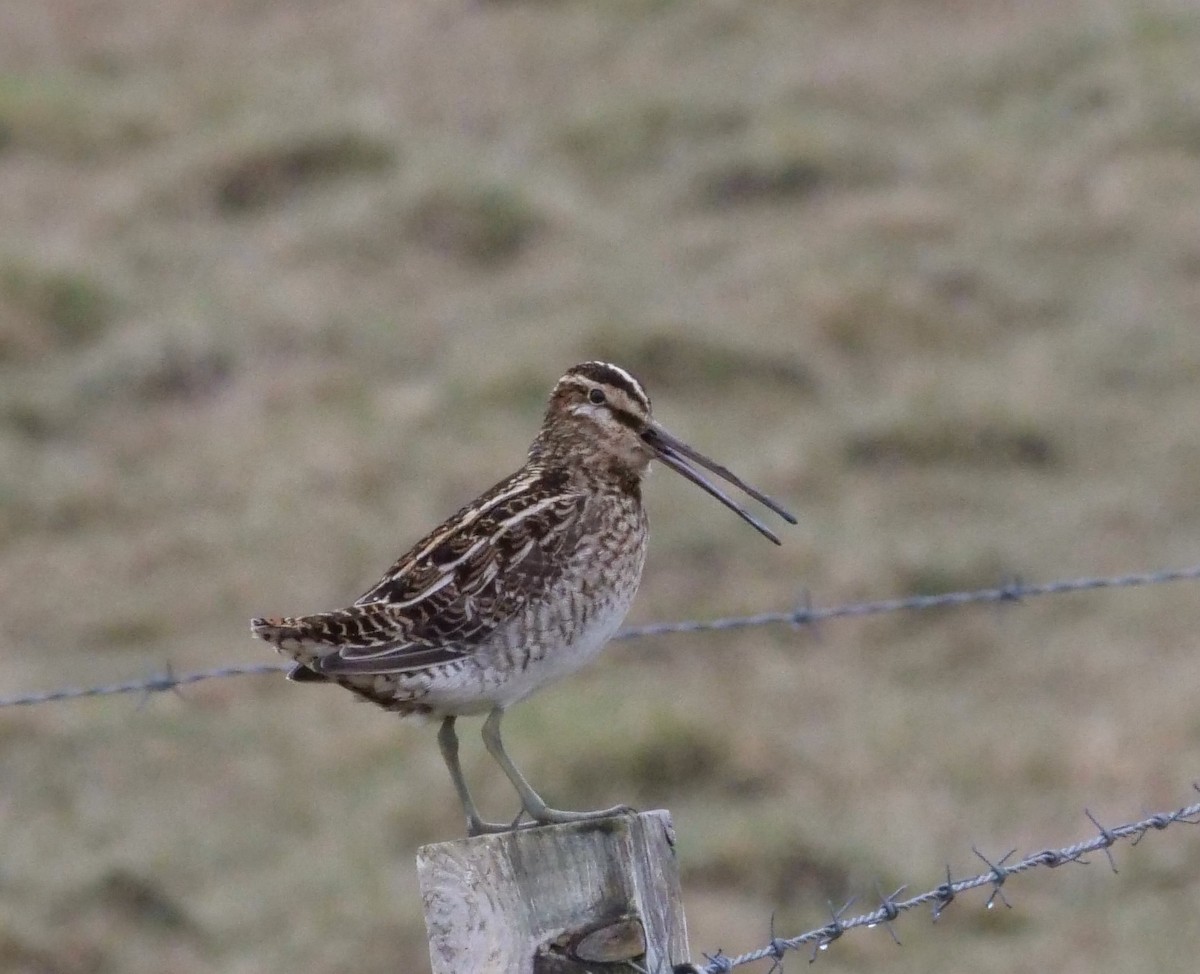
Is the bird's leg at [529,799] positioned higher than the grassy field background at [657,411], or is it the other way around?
the grassy field background at [657,411]

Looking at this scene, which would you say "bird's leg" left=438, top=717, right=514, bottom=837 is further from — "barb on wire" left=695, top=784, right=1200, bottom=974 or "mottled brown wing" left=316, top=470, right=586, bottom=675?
"barb on wire" left=695, top=784, right=1200, bottom=974

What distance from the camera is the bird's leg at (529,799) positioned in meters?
3.04

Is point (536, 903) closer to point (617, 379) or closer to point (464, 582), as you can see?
point (464, 582)

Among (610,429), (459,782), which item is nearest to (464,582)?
(459,782)

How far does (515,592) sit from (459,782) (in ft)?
1.09

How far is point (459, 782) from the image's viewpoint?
3588mm

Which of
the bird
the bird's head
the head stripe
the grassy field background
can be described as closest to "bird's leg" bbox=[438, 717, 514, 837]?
the bird

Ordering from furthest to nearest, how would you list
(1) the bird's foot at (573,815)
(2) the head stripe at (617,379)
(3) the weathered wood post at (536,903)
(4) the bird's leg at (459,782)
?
1. (2) the head stripe at (617,379)
2. (4) the bird's leg at (459,782)
3. (1) the bird's foot at (573,815)
4. (3) the weathered wood post at (536,903)

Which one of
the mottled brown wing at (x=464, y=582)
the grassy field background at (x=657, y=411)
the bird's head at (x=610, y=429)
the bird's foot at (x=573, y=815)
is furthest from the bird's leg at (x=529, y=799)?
the grassy field background at (x=657, y=411)

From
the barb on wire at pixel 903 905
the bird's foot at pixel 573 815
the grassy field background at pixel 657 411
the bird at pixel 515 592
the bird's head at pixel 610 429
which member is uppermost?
the grassy field background at pixel 657 411

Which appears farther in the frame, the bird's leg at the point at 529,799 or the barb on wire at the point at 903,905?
the barb on wire at the point at 903,905

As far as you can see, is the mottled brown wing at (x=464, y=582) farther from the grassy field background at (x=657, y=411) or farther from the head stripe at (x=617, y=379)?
the grassy field background at (x=657, y=411)

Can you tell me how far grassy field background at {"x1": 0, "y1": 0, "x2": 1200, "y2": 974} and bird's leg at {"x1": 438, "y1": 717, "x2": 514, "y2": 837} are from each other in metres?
3.19

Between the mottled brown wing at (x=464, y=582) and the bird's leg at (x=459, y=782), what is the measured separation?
168mm
